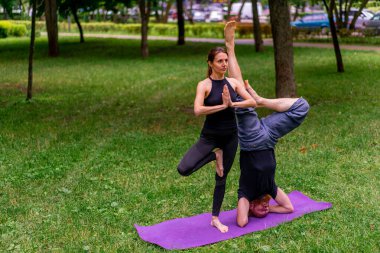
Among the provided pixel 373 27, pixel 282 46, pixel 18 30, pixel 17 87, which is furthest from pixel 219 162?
pixel 18 30

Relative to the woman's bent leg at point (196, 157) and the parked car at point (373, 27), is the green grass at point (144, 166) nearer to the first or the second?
the woman's bent leg at point (196, 157)

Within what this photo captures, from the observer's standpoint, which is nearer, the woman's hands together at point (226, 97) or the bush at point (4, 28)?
the woman's hands together at point (226, 97)

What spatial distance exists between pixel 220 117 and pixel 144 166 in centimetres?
293

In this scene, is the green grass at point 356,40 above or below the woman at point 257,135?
above

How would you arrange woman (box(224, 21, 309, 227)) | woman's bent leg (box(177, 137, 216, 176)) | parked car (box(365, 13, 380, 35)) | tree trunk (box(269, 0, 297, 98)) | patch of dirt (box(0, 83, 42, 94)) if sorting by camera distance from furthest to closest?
parked car (box(365, 13, 380, 35)), patch of dirt (box(0, 83, 42, 94)), tree trunk (box(269, 0, 297, 98)), woman (box(224, 21, 309, 227)), woman's bent leg (box(177, 137, 216, 176))

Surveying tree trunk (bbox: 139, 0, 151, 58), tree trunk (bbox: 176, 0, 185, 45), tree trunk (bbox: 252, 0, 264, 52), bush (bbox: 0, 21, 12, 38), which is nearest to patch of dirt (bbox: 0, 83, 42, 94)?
tree trunk (bbox: 139, 0, 151, 58)

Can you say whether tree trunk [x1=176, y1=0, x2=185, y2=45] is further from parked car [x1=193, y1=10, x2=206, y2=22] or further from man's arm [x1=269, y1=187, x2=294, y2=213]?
parked car [x1=193, y1=10, x2=206, y2=22]

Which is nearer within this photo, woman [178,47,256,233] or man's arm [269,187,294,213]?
woman [178,47,256,233]

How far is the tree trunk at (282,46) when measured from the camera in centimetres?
1259

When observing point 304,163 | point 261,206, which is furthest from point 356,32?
point 261,206

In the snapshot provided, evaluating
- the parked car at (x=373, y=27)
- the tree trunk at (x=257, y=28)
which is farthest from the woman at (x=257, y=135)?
the parked car at (x=373, y=27)

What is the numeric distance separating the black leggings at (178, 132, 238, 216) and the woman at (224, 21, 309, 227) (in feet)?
0.73

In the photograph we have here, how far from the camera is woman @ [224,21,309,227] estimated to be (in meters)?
6.27

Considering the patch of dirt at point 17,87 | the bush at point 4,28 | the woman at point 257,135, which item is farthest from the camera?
the bush at point 4,28
